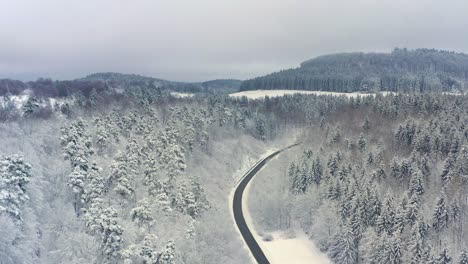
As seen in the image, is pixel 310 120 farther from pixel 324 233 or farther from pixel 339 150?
pixel 324 233

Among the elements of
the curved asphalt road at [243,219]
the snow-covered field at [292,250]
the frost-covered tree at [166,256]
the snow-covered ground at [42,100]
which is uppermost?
the snow-covered ground at [42,100]

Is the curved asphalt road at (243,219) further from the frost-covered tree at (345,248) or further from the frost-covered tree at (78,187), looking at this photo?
the frost-covered tree at (78,187)

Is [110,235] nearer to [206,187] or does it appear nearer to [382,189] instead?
[206,187]

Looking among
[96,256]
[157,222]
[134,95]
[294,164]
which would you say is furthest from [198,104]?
[96,256]

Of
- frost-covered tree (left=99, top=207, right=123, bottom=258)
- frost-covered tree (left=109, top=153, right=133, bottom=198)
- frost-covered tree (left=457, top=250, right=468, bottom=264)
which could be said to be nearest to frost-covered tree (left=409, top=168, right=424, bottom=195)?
frost-covered tree (left=457, top=250, right=468, bottom=264)

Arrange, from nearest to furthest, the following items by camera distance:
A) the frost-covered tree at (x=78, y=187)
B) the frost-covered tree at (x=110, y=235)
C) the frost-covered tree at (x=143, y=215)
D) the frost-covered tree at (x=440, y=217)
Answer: the frost-covered tree at (x=110, y=235) < the frost-covered tree at (x=78, y=187) < the frost-covered tree at (x=143, y=215) < the frost-covered tree at (x=440, y=217)

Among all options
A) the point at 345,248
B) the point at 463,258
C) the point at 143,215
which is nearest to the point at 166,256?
the point at 143,215

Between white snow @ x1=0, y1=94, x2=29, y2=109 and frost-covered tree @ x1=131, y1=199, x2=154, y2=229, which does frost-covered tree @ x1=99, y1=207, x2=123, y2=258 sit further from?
white snow @ x1=0, y1=94, x2=29, y2=109

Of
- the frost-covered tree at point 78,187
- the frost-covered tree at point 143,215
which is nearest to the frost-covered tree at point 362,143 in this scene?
the frost-covered tree at point 143,215
